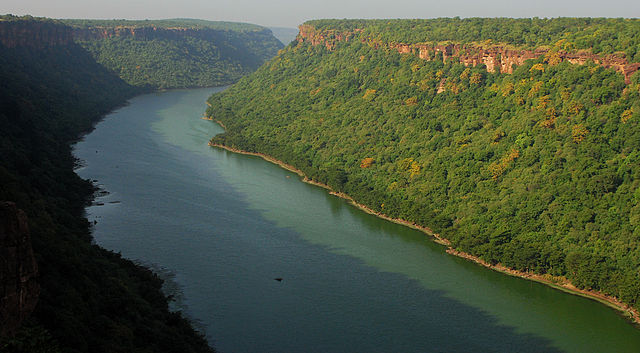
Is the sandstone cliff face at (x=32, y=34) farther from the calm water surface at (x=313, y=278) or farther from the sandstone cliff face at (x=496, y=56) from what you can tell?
the sandstone cliff face at (x=496, y=56)

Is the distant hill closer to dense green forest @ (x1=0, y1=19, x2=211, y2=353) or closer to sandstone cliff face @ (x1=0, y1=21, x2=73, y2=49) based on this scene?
dense green forest @ (x1=0, y1=19, x2=211, y2=353)

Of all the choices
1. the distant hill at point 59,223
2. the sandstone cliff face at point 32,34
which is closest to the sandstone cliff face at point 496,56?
the distant hill at point 59,223

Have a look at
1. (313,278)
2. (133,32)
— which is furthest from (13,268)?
(133,32)

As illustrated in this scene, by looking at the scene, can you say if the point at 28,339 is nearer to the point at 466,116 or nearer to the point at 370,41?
the point at 466,116

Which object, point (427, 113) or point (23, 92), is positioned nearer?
point (427, 113)

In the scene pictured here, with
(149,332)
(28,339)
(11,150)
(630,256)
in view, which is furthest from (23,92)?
(630,256)

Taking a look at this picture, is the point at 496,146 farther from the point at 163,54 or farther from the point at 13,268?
the point at 163,54

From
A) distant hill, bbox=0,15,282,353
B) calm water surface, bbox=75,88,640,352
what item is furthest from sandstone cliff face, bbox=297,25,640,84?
distant hill, bbox=0,15,282,353
